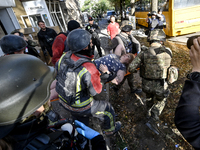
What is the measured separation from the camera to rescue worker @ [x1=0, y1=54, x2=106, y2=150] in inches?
31.2

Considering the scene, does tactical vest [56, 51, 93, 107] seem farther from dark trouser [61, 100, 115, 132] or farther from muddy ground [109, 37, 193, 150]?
muddy ground [109, 37, 193, 150]

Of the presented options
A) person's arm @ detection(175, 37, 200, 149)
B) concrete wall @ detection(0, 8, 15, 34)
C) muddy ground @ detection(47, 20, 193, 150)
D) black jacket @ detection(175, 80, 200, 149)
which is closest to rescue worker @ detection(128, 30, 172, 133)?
muddy ground @ detection(47, 20, 193, 150)

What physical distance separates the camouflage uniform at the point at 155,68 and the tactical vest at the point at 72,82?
124cm

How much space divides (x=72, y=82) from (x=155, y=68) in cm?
168

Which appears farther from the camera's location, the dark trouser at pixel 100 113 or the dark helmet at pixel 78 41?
the dark trouser at pixel 100 113

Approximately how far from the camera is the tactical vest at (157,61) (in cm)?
219

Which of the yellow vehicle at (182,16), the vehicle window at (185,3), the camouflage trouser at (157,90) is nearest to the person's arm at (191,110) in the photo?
the camouflage trouser at (157,90)

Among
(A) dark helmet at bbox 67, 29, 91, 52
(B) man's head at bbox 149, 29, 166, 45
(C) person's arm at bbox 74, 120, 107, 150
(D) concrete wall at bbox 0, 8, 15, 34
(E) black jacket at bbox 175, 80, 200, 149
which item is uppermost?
(D) concrete wall at bbox 0, 8, 15, 34

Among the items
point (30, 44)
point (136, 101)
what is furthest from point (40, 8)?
point (136, 101)

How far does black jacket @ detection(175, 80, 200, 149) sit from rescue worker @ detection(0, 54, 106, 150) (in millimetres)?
771

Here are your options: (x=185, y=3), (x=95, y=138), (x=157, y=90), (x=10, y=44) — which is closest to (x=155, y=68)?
(x=157, y=90)

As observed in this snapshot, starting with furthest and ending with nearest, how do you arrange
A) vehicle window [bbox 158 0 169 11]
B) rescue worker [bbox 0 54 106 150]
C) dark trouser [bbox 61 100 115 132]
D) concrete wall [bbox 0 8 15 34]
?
vehicle window [bbox 158 0 169 11], concrete wall [bbox 0 8 15 34], dark trouser [bbox 61 100 115 132], rescue worker [bbox 0 54 106 150]

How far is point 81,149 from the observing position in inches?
42.4

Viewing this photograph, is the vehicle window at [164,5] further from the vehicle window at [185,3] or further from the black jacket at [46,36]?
the black jacket at [46,36]
